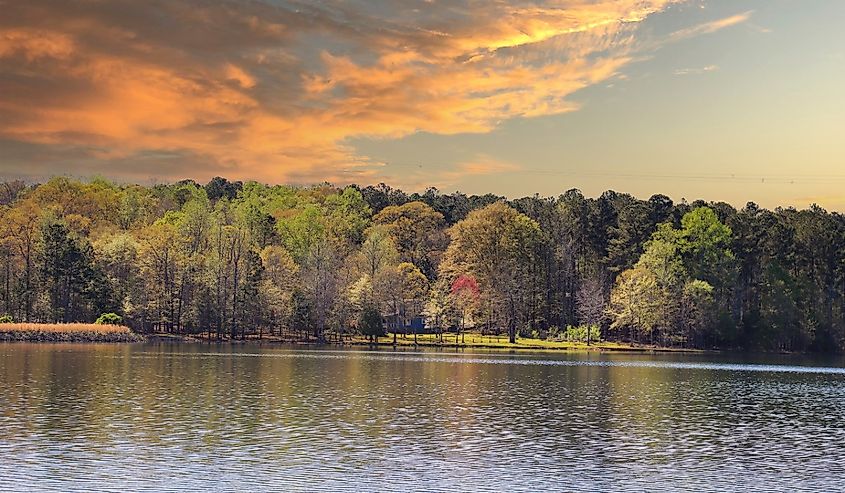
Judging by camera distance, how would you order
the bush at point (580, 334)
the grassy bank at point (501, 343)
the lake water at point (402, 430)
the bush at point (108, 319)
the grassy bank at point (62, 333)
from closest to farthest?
the lake water at point (402, 430) → the grassy bank at point (62, 333) → the bush at point (108, 319) → the grassy bank at point (501, 343) → the bush at point (580, 334)

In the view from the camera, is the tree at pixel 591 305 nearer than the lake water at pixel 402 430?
No

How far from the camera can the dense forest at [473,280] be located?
123 m

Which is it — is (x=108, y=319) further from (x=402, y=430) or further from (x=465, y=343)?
(x=402, y=430)

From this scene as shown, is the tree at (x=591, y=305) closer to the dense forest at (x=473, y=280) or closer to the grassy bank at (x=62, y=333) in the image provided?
the dense forest at (x=473, y=280)

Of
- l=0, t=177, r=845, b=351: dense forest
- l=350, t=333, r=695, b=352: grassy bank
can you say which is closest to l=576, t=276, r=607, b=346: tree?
l=0, t=177, r=845, b=351: dense forest

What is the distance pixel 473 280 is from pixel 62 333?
184 ft

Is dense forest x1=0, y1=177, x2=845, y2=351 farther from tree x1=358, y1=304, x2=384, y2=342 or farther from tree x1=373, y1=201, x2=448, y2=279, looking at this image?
tree x1=373, y1=201, x2=448, y2=279

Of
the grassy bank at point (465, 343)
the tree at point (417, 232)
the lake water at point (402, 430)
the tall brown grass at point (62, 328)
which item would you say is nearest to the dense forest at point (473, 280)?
the grassy bank at point (465, 343)

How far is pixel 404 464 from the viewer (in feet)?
96.7

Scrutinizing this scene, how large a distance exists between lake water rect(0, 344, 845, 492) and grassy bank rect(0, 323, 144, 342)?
35.4 metres

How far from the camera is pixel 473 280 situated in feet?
438

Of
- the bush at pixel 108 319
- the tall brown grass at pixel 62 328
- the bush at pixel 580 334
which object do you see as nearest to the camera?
the tall brown grass at pixel 62 328

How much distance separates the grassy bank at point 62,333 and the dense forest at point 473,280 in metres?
5.85

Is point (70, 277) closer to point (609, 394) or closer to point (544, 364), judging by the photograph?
point (544, 364)
